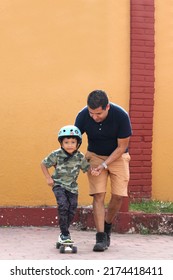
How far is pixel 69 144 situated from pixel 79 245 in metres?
1.14

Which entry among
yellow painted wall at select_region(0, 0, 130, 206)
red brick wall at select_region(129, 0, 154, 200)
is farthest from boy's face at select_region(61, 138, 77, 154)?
red brick wall at select_region(129, 0, 154, 200)

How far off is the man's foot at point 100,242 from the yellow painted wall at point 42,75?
1774 mm

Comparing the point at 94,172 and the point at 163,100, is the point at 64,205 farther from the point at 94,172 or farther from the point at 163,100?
the point at 163,100

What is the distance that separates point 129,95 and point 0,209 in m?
2.19

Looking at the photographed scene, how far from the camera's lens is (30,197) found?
26.2 ft

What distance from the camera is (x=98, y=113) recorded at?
617 centimetres

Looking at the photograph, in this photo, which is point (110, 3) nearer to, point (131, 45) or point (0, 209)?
point (131, 45)

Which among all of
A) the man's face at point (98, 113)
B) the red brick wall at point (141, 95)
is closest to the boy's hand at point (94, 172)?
the man's face at point (98, 113)

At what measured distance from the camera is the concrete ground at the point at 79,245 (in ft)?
19.9

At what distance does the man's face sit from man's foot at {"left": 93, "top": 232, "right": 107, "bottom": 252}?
3.69 ft

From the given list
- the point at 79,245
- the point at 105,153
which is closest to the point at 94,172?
the point at 105,153

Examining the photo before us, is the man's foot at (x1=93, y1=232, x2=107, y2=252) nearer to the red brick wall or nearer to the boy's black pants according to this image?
the boy's black pants

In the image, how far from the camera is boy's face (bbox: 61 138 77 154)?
6.31m

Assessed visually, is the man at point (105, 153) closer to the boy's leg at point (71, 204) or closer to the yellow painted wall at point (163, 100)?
Answer: the boy's leg at point (71, 204)
